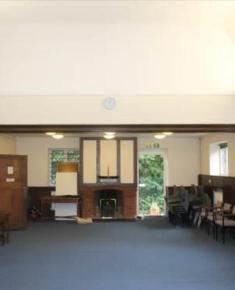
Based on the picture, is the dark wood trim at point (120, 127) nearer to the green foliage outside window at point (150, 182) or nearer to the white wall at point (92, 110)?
the white wall at point (92, 110)

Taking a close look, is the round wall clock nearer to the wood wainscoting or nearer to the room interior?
the room interior

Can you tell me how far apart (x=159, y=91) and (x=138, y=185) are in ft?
27.0

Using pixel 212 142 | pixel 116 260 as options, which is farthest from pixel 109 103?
pixel 212 142

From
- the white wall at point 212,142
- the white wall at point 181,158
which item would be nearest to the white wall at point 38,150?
the white wall at point 181,158

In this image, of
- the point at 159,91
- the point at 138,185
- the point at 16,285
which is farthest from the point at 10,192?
the point at 159,91

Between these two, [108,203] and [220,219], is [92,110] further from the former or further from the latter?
[108,203]

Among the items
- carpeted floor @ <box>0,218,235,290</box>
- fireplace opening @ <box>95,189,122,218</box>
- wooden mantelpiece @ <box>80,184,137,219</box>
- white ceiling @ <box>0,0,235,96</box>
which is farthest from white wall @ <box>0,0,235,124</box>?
fireplace opening @ <box>95,189,122,218</box>

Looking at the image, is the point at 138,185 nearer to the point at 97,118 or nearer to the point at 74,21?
the point at 97,118

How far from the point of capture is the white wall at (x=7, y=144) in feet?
40.7

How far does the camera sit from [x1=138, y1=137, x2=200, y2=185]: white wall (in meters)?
14.1

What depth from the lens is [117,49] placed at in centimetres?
549

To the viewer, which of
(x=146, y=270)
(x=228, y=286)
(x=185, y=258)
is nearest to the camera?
(x=228, y=286)

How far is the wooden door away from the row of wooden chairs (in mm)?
4351

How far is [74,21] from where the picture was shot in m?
5.17
